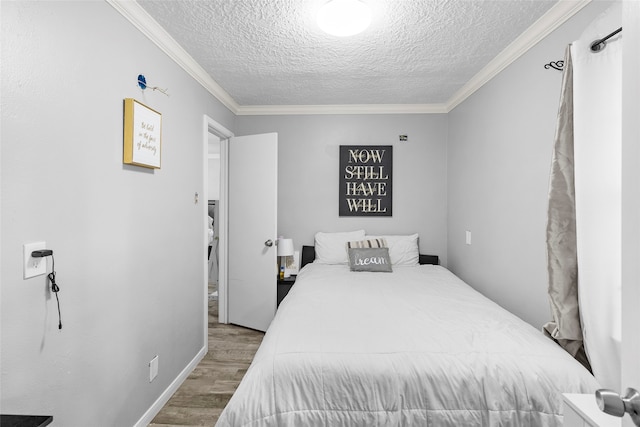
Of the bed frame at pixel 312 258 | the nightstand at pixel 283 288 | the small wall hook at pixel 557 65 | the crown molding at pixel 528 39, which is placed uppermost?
the crown molding at pixel 528 39

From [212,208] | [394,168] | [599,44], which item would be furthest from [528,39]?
[212,208]

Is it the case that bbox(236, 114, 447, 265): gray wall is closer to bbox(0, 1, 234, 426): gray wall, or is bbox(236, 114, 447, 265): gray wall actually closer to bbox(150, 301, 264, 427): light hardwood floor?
bbox(150, 301, 264, 427): light hardwood floor

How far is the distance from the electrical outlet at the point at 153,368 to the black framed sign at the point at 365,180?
88.8 inches

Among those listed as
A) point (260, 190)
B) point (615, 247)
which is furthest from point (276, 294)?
point (615, 247)

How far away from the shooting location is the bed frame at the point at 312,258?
3.49 metres

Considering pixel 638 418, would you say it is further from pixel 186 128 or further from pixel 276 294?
pixel 276 294

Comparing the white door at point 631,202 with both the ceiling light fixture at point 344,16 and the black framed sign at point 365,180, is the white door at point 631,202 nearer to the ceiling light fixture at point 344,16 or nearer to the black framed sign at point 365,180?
the ceiling light fixture at point 344,16

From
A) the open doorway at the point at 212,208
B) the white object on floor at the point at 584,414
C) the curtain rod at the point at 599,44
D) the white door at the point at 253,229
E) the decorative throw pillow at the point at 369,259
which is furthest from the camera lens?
the open doorway at the point at 212,208

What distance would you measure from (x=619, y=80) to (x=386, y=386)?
1.56 m

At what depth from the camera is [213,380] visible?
2430 mm

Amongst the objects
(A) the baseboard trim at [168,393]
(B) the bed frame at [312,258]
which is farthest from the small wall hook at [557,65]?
(A) the baseboard trim at [168,393]

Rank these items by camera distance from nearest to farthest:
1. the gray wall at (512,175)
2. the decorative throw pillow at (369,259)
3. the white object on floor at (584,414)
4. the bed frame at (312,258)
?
the white object on floor at (584,414) → the gray wall at (512,175) → the decorative throw pillow at (369,259) → the bed frame at (312,258)

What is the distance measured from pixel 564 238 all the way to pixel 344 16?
1603 mm

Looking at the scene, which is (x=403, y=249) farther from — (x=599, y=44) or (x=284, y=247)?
(x=599, y=44)
